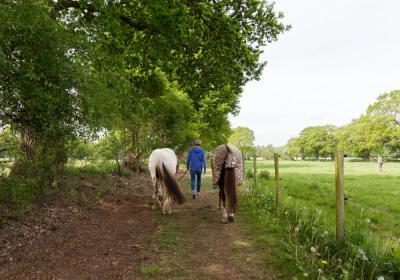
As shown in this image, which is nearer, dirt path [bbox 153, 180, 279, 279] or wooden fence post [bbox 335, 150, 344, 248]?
dirt path [bbox 153, 180, 279, 279]

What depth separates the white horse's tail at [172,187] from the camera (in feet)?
27.0

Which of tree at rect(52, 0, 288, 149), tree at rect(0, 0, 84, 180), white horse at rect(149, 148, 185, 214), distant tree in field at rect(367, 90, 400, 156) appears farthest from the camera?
distant tree in field at rect(367, 90, 400, 156)

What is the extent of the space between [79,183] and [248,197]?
6274 millimetres

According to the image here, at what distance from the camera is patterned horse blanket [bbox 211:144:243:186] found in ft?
25.8

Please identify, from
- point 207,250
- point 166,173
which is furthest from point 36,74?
point 207,250

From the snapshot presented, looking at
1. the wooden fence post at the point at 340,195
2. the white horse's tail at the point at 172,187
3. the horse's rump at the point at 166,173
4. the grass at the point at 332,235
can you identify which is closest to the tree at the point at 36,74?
the horse's rump at the point at 166,173

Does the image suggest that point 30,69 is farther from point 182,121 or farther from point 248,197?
point 182,121

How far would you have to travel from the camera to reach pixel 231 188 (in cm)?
775

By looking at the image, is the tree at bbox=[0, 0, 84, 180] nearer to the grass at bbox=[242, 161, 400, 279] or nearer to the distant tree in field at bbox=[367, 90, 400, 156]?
the grass at bbox=[242, 161, 400, 279]

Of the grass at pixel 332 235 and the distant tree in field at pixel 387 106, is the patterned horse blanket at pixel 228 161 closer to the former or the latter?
the grass at pixel 332 235

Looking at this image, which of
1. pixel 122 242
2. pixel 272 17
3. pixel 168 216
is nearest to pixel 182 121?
pixel 272 17

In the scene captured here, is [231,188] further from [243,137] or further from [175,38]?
[243,137]

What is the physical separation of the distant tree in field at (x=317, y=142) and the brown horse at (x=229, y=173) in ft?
341

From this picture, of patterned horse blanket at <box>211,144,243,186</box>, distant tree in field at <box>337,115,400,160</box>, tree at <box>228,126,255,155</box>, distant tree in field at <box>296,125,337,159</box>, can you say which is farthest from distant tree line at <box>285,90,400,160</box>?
patterned horse blanket at <box>211,144,243,186</box>
